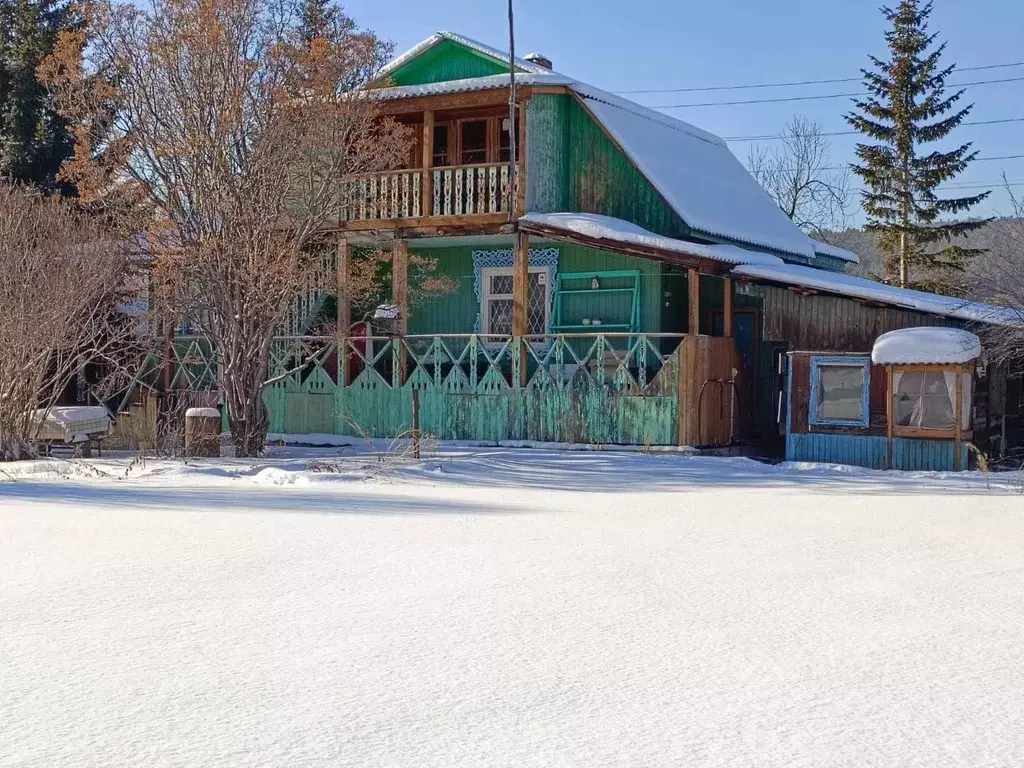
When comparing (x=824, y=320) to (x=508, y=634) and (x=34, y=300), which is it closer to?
(x=34, y=300)

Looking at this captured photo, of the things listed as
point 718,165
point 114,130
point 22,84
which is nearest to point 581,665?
point 114,130

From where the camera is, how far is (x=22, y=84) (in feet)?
87.3

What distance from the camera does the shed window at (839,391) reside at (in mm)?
16531

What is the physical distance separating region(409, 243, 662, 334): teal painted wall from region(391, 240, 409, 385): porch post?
2.10 m

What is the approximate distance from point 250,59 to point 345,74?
1342 millimetres

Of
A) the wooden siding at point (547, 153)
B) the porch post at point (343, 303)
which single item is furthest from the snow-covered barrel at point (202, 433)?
the wooden siding at point (547, 153)

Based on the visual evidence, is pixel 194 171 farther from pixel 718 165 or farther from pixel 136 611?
pixel 718 165

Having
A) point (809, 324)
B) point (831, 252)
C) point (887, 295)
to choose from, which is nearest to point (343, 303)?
point (809, 324)

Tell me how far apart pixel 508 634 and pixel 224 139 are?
11.8 m

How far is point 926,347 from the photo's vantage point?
15664 millimetres

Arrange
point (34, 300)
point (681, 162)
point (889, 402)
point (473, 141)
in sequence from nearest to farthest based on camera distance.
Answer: point (34, 300) → point (889, 402) → point (473, 141) → point (681, 162)

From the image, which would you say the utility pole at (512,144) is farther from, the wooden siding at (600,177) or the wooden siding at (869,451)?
the wooden siding at (869,451)

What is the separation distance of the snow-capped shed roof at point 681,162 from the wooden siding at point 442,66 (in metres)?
0.17

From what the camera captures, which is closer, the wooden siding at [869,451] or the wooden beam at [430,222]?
the wooden siding at [869,451]
